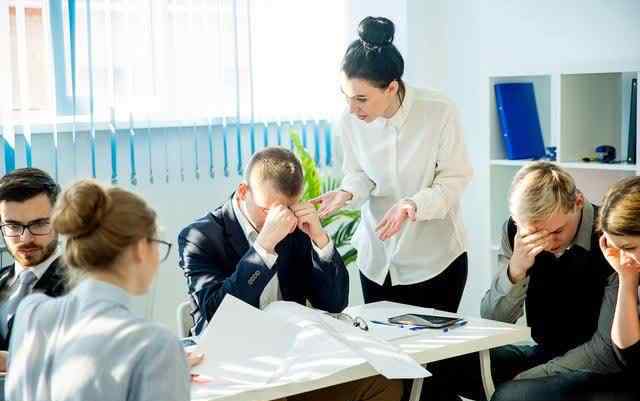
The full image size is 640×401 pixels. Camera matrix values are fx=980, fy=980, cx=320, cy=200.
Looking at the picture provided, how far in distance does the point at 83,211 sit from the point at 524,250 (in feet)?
4.80

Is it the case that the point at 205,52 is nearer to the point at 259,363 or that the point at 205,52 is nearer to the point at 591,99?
the point at 591,99

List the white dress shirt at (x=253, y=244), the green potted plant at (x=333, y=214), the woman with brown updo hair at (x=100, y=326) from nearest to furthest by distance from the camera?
1. the woman with brown updo hair at (x=100, y=326)
2. the white dress shirt at (x=253, y=244)
3. the green potted plant at (x=333, y=214)

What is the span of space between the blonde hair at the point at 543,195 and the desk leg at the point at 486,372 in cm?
39

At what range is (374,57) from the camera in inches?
122

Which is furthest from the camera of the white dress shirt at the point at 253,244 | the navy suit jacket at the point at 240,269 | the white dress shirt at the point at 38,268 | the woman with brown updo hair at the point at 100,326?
the white dress shirt at the point at 253,244

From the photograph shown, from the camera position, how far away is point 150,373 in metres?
1.63

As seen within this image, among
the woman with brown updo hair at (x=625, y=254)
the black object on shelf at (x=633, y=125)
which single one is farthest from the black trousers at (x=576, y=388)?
the black object on shelf at (x=633, y=125)

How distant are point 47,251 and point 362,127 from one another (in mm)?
1214

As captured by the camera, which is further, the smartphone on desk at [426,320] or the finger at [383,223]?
the finger at [383,223]

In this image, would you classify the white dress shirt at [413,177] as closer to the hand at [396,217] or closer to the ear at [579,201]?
the hand at [396,217]

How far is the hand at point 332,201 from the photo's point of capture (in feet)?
10.4

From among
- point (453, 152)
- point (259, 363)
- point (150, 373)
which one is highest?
point (453, 152)

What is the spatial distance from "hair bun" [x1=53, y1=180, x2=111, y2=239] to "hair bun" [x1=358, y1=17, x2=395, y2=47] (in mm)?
1551

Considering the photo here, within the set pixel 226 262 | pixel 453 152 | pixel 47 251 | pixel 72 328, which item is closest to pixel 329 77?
pixel 453 152
